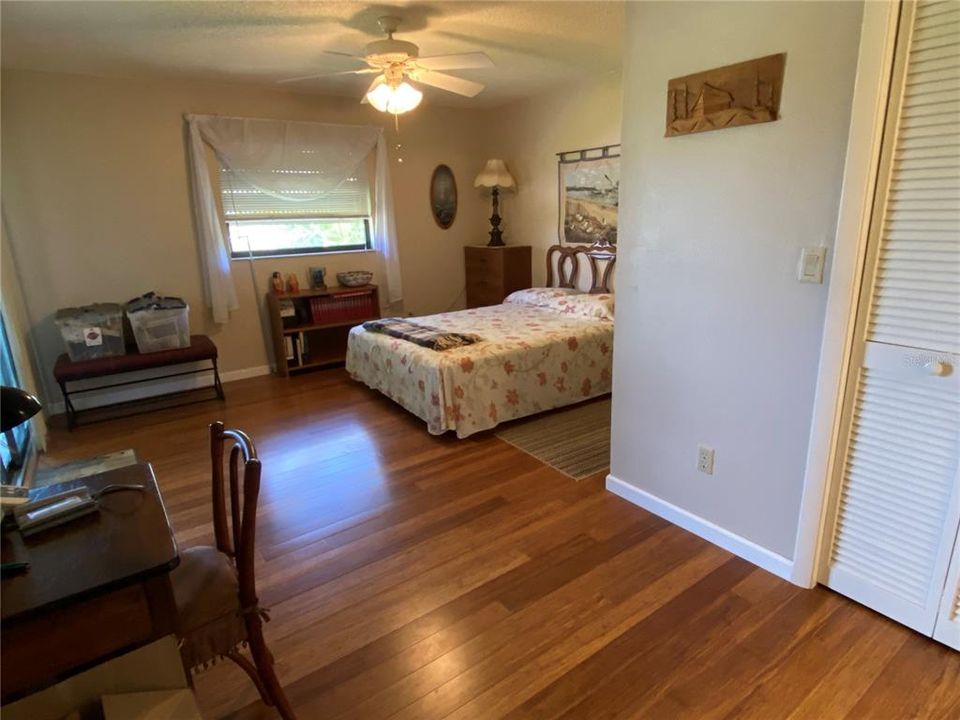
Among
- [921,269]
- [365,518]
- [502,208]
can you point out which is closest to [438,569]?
[365,518]

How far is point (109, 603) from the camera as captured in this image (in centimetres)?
97

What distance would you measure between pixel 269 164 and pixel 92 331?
1.89 m

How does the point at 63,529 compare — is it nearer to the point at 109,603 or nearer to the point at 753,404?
the point at 109,603

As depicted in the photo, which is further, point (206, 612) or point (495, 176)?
point (495, 176)

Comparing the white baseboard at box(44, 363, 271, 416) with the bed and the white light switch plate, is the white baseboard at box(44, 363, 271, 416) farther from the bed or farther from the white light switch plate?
the white light switch plate

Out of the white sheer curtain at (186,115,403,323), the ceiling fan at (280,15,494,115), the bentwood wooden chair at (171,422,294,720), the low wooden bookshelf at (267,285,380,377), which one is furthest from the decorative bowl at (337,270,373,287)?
the bentwood wooden chair at (171,422,294,720)

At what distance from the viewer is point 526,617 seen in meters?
1.83

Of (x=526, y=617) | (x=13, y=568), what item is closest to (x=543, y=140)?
(x=526, y=617)

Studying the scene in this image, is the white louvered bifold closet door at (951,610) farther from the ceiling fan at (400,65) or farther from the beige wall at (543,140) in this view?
the beige wall at (543,140)

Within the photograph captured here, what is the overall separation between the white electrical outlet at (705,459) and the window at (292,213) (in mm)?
3921

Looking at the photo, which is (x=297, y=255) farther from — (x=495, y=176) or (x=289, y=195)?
(x=495, y=176)

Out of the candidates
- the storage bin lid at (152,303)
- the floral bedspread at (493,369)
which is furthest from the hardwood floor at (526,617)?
the storage bin lid at (152,303)

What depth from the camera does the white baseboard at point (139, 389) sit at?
402 centimetres

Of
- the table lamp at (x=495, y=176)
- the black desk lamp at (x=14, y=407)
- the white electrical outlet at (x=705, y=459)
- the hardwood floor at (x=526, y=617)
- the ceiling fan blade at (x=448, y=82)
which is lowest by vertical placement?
the hardwood floor at (x=526, y=617)
